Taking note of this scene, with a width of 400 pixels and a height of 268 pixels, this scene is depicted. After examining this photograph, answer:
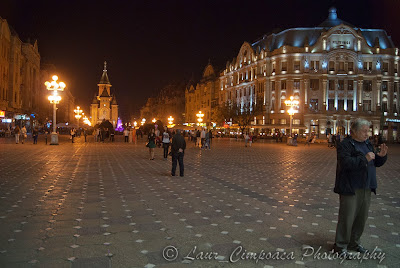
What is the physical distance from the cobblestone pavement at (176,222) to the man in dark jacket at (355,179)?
0.43 metres

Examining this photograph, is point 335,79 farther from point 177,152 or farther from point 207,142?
point 177,152

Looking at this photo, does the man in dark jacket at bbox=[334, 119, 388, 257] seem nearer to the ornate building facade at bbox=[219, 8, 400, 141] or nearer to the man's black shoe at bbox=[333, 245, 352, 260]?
the man's black shoe at bbox=[333, 245, 352, 260]

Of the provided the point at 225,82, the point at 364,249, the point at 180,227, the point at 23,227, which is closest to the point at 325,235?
the point at 364,249

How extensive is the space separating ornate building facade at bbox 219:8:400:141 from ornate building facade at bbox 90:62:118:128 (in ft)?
336

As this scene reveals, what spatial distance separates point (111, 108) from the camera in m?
169

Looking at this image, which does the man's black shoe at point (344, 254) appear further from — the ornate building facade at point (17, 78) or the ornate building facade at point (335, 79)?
the ornate building facade at point (335, 79)

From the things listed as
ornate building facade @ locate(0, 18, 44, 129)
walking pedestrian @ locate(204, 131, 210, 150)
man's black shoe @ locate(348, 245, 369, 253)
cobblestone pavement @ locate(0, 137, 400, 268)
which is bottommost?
cobblestone pavement @ locate(0, 137, 400, 268)

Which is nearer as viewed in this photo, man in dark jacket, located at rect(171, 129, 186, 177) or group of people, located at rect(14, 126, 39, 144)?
man in dark jacket, located at rect(171, 129, 186, 177)

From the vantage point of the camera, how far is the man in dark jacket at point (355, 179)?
4859 millimetres

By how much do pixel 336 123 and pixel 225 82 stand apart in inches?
1222

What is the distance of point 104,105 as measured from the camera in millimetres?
160750

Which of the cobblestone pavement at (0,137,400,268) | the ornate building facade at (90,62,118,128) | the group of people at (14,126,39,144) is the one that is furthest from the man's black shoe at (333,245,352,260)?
the ornate building facade at (90,62,118,128)

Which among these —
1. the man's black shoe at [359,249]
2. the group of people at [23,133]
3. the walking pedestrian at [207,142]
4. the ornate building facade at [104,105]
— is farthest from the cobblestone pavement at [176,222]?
the ornate building facade at [104,105]

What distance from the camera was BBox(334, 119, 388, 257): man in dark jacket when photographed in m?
4.86
